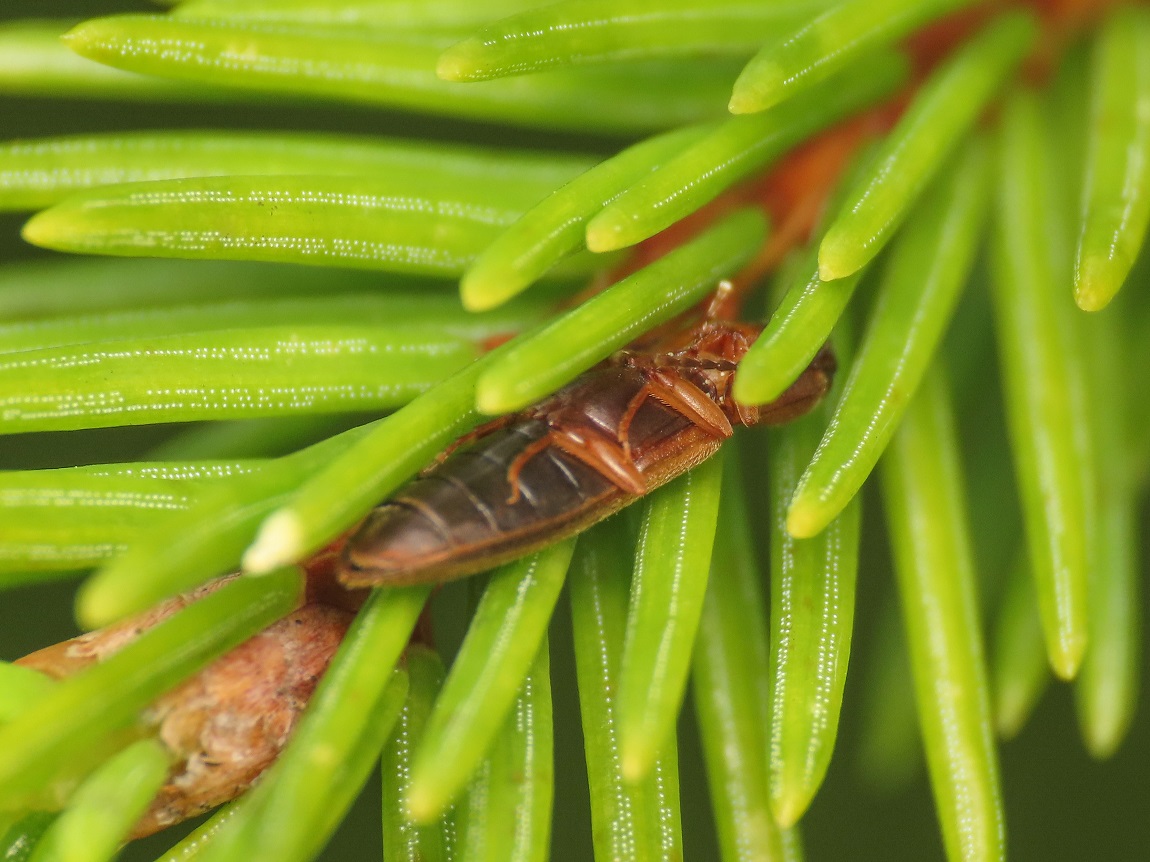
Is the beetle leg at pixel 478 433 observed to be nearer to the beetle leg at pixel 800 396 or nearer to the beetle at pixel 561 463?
the beetle at pixel 561 463

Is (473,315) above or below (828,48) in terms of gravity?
below

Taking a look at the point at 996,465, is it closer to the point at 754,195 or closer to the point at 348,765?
the point at 754,195

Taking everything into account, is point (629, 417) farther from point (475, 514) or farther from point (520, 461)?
point (475, 514)

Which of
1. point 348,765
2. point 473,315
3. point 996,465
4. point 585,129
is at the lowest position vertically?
point 348,765

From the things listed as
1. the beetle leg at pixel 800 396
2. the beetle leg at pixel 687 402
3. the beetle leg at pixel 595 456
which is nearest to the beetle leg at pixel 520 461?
the beetle leg at pixel 595 456

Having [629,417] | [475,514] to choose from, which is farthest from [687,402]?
[475,514]

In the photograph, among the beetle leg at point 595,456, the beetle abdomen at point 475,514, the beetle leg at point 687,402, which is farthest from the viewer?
the beetle leg at point 687,402

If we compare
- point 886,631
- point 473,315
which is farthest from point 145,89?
point 886,631

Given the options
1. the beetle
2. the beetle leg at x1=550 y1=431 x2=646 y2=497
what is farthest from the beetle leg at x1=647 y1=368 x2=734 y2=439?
the beetle leg at x1=550 y1=431 x2=646 y2=497
